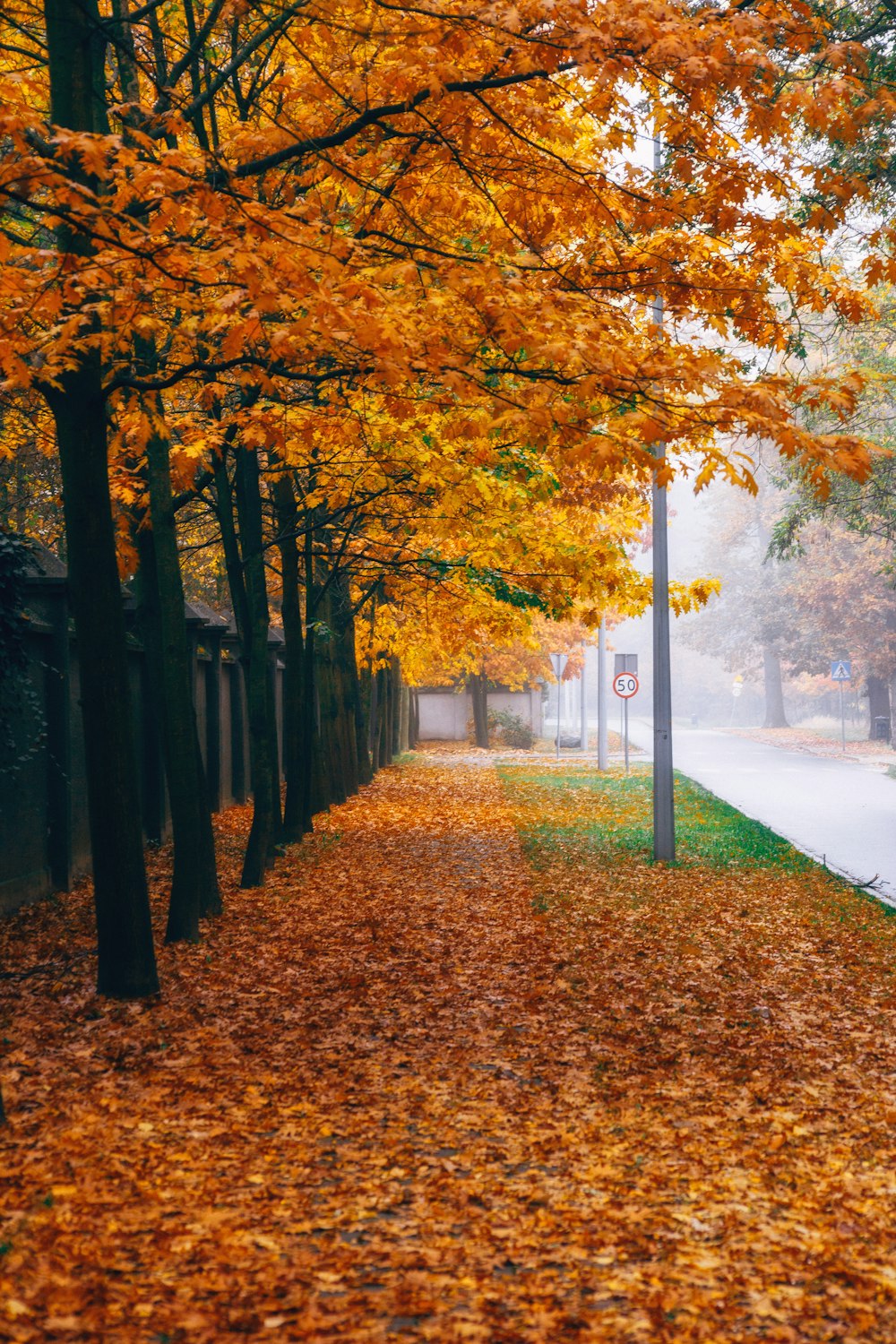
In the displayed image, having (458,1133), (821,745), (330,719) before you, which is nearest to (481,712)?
(821,745)

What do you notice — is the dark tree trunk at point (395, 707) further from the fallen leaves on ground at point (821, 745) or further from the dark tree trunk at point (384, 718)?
Answer: the fallen leaves on ground at point (821, 745)

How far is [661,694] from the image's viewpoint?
13789 mm

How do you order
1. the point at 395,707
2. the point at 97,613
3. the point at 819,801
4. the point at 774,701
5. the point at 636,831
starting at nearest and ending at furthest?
the point at 97,613, the point at 636,831, the point at 819,801, the point at 395,707, the point at 774,701

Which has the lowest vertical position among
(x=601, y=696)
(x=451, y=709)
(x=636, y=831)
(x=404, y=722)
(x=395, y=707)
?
(x=636, y=831)

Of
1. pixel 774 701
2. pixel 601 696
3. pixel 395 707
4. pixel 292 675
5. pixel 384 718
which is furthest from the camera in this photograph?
pixel 774 701

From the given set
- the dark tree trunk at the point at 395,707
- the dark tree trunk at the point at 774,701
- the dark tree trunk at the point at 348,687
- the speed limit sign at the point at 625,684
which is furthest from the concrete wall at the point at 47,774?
the dark tree trunk at the point at 774,701

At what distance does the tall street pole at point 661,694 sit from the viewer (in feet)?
43.7

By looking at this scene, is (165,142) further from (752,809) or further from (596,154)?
(752,809)

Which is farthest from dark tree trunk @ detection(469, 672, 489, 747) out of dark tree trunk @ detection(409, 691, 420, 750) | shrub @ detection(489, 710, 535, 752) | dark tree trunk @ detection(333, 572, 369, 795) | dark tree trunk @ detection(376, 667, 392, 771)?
dark tree trunk @ detection(333, 572, 369, 795)

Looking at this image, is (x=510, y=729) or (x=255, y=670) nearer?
(x=255, y=670)

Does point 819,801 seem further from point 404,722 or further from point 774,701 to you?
point 774,701

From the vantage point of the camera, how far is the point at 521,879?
1309 centimetres

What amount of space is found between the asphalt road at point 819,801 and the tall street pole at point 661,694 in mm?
1949

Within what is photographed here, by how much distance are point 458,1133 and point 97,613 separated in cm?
361
